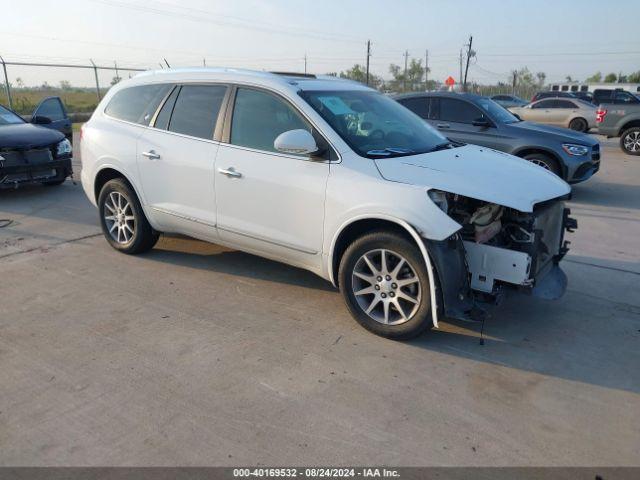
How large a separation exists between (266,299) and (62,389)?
1821 mm

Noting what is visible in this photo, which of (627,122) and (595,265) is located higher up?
(627,122)

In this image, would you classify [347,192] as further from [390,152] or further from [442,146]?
[442,146]

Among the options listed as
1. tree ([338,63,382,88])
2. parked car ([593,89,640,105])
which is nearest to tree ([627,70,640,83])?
tree ([338,63,382,88])

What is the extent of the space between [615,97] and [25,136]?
15.2 metres

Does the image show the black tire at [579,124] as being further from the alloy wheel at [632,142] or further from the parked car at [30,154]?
the parked car at [30,154]

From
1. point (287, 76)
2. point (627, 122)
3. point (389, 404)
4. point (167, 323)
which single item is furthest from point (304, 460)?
point (627, 122)

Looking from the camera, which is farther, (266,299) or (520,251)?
(266,299)

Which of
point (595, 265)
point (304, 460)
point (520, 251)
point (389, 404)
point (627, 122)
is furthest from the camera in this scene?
point (627, 122)

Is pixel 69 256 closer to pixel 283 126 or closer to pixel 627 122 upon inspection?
pixel 283 126

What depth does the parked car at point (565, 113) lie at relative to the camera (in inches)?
795

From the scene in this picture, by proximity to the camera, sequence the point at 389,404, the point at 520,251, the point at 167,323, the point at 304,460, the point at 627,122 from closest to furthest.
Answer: the point at 304,460
the point at 389,404
the point at 520,251
the point at 167,323
the point at 627,122

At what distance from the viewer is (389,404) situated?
324cm

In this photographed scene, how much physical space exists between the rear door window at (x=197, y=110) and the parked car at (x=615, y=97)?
14090 mm

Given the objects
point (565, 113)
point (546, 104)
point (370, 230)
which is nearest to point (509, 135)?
point (370, 230)
